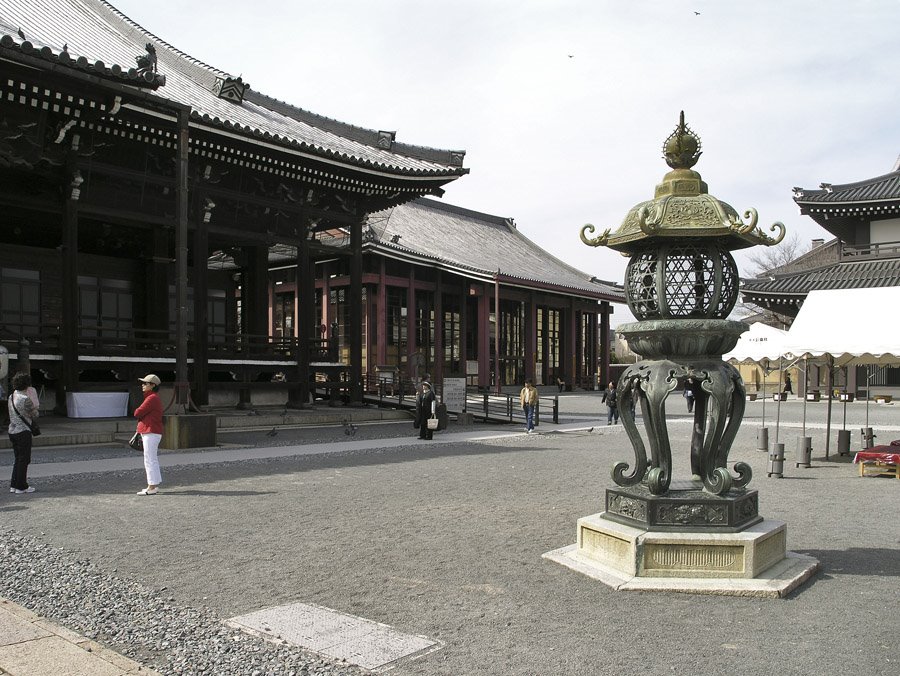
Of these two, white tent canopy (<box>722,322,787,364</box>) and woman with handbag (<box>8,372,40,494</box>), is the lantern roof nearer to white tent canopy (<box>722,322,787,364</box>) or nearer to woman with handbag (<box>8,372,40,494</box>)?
woman with handbag (<box>8,372,40,494</box>)

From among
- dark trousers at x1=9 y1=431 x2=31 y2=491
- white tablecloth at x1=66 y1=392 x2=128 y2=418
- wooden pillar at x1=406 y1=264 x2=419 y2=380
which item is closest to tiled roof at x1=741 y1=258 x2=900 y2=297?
wooden pillar at x1=406 y1=264 x2=419 y2=380

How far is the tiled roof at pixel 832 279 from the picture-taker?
98.8ft

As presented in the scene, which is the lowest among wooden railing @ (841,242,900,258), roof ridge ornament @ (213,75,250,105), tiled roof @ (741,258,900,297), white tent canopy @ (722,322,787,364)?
white tent canopy @ (722,322,787,364)

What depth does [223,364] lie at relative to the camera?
18.7 m

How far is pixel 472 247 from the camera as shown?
3975cm

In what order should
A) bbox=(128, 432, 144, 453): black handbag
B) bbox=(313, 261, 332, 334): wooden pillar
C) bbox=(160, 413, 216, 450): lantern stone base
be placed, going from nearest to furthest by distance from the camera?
bbox=(128, 432, 144, 453): black handbag < bbox=(160, 413, 216, 450): lantern stone base < bbox=(313, 261, 332, 334): wooden pillar

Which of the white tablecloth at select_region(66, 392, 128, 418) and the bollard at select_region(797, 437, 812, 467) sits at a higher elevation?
the white tablecloth at select_region(66, 392, 128, 418)

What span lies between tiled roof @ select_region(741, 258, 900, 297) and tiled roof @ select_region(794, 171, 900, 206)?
282 cm

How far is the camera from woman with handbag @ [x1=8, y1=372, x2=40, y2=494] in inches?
342

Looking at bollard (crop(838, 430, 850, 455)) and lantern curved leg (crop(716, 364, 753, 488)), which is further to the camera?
bollard (crop(838, 430, 850, 455))

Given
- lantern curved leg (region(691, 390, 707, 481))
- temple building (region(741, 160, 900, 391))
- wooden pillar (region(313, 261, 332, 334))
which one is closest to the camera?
lantern curved leg (region(691, 390, 707, 481))

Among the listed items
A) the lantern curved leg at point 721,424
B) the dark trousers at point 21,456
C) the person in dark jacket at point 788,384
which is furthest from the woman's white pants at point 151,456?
the person in dark jacket at point 788,384

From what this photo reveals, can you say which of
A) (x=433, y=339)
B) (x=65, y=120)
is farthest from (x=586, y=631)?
(x=433, y=339)

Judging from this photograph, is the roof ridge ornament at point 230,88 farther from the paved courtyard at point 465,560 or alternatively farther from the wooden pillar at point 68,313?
the paved courtyard at point 465,560
